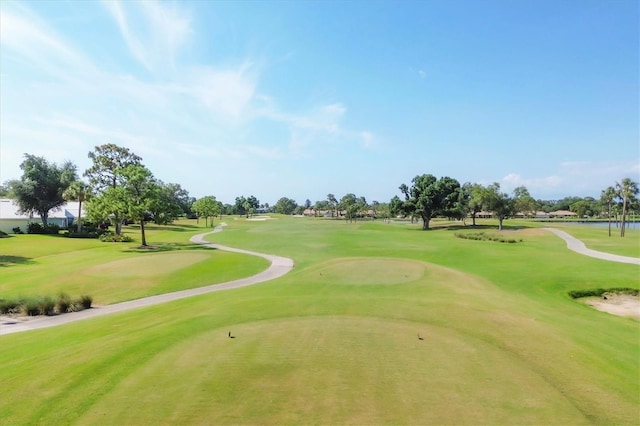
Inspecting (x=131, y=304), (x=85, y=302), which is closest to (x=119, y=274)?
(x=85, y=302)

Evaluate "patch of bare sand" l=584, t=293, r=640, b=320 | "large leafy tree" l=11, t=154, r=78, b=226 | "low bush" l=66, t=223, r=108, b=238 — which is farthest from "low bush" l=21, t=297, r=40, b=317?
"large leafy tree" l=11, t=154, r=78, b=226

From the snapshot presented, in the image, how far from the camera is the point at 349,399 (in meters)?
7.26

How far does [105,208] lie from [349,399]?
50675 mm

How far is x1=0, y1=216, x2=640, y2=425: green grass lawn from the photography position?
6973 mm

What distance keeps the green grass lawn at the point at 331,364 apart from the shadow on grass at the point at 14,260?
84.1ft

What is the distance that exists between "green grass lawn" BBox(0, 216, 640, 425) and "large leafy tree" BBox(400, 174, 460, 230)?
6420 centimetres

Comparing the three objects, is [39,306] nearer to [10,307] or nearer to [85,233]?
[10,307]

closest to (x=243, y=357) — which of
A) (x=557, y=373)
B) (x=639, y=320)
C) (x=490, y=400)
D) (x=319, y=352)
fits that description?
(x=319, y=352)

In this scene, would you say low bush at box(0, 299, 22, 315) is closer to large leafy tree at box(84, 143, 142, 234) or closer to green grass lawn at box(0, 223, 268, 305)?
green grass lawn at box(0, 223, 268, 305)

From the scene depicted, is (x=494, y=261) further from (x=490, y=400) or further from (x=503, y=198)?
(x=503, y=198)

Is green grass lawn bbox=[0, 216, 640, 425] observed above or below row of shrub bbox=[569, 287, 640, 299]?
above

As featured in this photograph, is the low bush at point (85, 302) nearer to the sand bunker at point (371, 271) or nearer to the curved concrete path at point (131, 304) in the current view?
the curved concrete path at point (131, 304)

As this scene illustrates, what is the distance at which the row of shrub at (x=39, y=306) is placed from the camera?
1909 centimetres

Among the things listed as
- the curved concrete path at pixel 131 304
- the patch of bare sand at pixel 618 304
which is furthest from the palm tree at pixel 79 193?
the patch of bare sand at pixel 618 304
